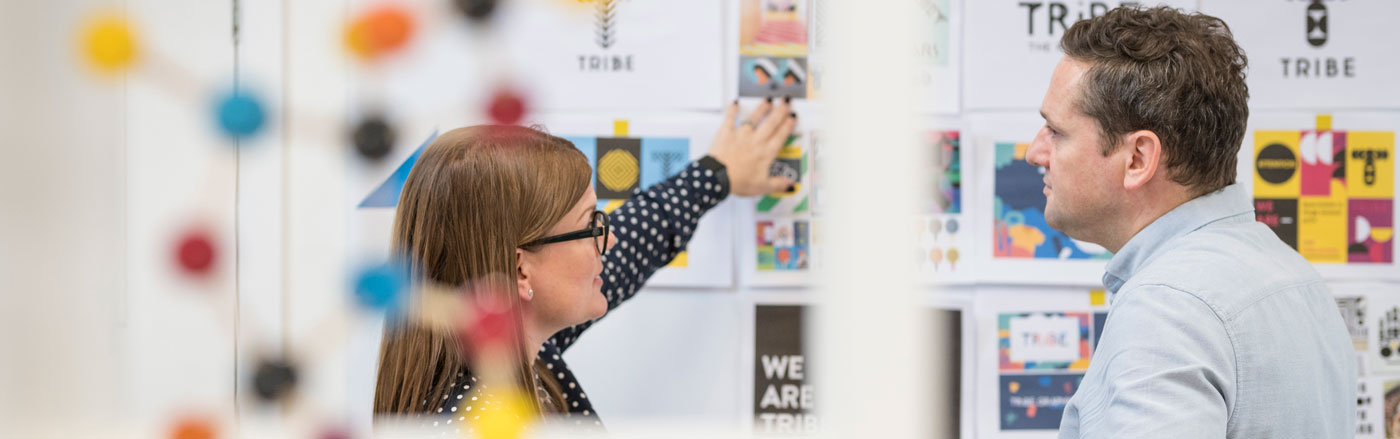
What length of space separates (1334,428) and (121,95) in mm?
1336

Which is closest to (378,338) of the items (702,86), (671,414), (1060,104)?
(671,414)

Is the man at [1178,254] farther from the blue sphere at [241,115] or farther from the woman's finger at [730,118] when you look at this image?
the blue sphere at [241,115]

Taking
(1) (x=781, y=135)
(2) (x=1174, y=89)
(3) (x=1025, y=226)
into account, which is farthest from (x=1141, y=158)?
(1) (x=781, y=135)

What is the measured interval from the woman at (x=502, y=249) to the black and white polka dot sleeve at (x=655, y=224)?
0.04 m

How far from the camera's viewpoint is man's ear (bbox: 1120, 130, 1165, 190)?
963 mm

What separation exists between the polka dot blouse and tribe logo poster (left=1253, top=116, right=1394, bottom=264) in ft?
2.51

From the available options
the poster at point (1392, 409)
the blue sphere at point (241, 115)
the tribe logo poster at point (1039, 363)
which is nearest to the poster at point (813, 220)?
the tribe logo poster at point (1039, 363)

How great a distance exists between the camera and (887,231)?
50cm

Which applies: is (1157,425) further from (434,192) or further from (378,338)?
(378,338)

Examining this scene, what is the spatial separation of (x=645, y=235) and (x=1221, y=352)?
645 millimetres

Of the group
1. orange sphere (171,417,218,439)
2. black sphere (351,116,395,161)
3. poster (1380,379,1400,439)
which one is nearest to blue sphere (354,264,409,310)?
black sphere (351,116,395,161)

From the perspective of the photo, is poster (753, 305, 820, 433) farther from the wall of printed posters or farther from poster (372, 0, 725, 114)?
poster (372, 0, 725, 114)

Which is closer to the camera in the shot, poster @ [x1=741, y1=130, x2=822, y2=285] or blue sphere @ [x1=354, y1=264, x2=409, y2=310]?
blue sphere @ [x1=354, y1=264, x2=409, y2=310]

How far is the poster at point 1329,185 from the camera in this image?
1.30 m
